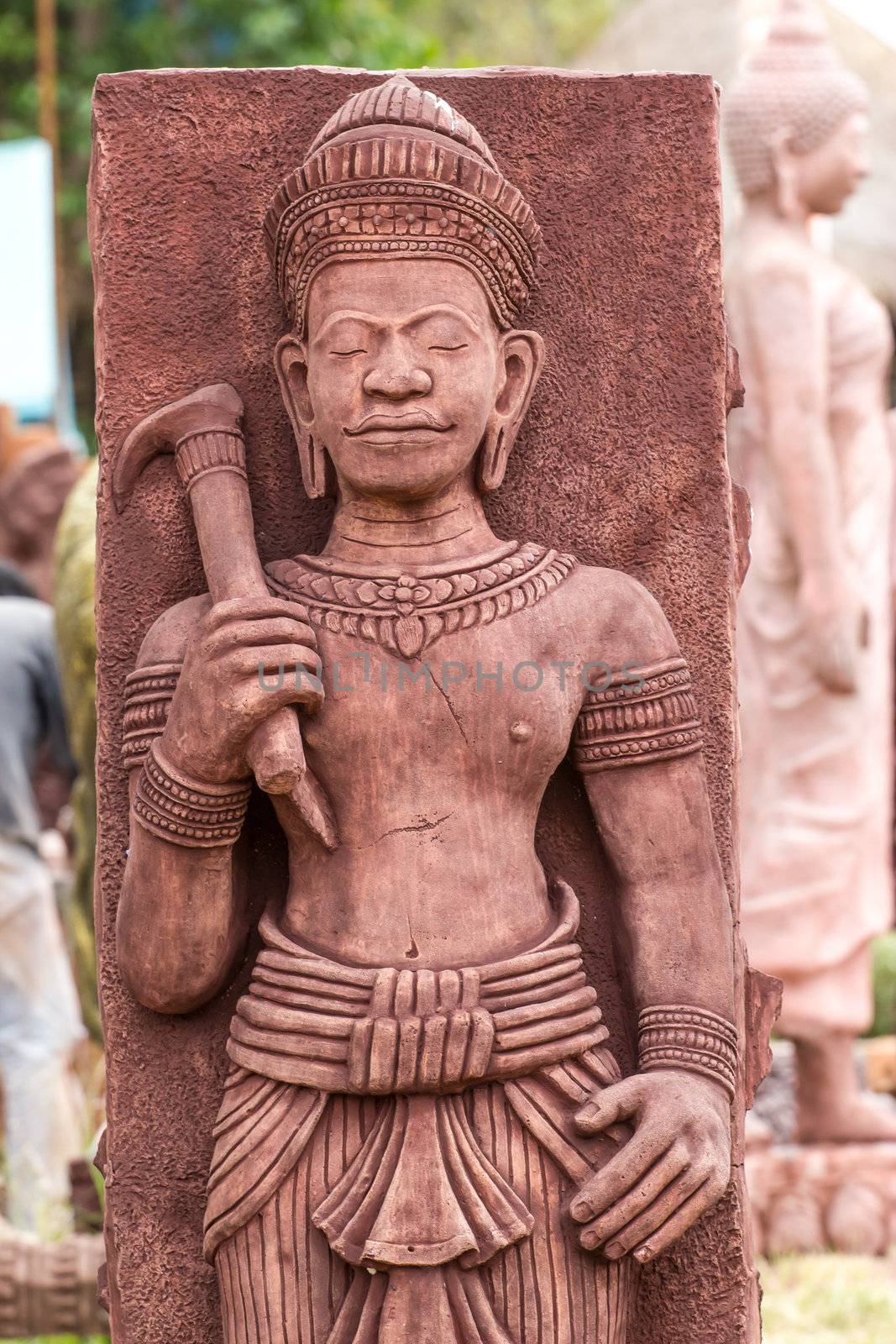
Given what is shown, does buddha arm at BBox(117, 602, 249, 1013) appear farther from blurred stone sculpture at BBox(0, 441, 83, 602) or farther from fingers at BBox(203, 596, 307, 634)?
blurred stone sculpture at BBox(0, 441, 83, 602)

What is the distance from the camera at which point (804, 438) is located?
17.7 feet

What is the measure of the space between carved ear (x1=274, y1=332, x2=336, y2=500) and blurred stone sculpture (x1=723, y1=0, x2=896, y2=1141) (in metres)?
2.93

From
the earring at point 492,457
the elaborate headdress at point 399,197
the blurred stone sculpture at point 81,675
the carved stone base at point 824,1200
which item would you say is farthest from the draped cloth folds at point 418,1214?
the carved stone base at point 824,1200

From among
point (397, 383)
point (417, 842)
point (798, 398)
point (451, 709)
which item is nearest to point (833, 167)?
point (798, 398)

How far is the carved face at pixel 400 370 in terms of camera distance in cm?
256

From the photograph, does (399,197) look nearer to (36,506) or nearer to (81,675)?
(81,675)

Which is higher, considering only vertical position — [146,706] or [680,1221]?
[146,706]

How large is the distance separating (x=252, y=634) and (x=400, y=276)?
536 mm

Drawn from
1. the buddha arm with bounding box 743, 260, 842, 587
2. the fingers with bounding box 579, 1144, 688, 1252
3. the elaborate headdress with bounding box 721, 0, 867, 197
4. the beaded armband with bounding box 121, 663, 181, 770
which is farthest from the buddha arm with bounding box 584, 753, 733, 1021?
the elaborate headdress with bounding box 721, 0, 867, 197

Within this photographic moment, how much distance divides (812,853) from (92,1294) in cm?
244

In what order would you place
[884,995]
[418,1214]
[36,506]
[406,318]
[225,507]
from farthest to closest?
[36,506], [884,995], [225,507], [406,318], [418,1214]

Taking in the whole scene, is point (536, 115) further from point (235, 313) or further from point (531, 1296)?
point (531, 1296)

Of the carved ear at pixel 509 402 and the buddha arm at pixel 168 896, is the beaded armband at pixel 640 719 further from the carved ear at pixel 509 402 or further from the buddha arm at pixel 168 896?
the buddha arm at pixel 168 896

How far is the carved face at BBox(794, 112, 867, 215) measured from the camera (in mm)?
5512
